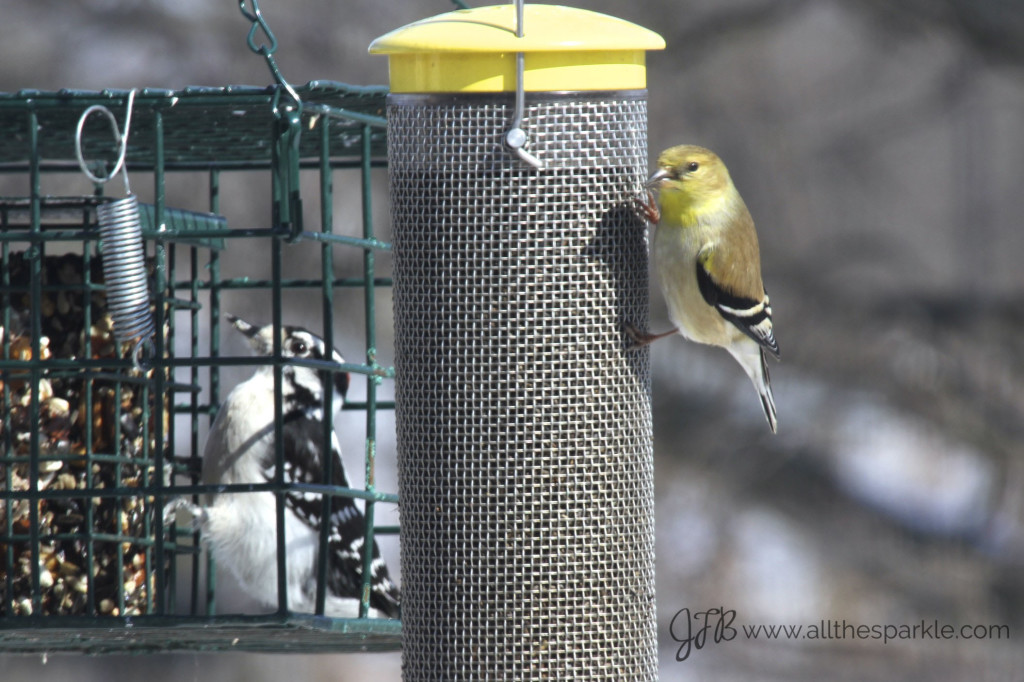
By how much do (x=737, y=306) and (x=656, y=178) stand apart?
28.6 inches

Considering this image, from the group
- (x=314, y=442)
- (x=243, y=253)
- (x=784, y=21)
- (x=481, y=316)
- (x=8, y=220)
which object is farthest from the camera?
(x=784, y=21)

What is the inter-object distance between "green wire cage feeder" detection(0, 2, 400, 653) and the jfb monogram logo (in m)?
3.63

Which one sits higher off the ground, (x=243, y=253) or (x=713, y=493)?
(x=243, y=253)

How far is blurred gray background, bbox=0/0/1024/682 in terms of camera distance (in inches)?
359

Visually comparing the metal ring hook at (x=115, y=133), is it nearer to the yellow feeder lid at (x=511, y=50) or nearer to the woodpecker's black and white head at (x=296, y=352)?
the yellow feeder lid at (x=511, y=50)

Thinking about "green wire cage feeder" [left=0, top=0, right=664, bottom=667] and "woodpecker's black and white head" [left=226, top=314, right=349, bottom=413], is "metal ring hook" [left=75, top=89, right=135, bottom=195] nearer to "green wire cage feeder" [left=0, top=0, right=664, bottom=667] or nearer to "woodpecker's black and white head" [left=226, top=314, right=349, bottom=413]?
"green wire cage feeder" [left=0, top=0, right=664, bottom=667]

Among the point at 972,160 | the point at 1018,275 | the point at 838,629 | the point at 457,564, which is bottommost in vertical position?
the point at 838,629

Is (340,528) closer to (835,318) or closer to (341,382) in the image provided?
(341,382)

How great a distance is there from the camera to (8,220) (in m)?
5.65

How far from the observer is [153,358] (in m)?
4.93

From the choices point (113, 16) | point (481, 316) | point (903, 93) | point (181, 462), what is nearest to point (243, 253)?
point (113, 16)

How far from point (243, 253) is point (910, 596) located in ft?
14.2

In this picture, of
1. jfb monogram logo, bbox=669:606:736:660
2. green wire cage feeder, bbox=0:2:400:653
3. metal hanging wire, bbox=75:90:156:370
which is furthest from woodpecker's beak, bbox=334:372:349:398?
jfb monogram logo, bbox=669:606:736:660

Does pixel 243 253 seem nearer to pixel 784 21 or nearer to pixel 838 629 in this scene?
pixel 784 21
